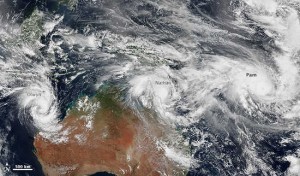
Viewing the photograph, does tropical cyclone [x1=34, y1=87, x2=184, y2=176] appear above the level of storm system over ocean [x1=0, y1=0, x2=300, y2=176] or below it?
below

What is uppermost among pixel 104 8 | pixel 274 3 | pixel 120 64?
pixel 274 3

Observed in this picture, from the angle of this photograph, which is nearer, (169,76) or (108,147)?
(108,147)

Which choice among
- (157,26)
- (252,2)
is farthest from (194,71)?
(252,2)

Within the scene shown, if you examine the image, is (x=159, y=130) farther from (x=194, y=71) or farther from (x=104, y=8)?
(x=104, y=8)

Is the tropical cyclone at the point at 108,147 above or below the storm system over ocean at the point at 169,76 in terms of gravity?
below
